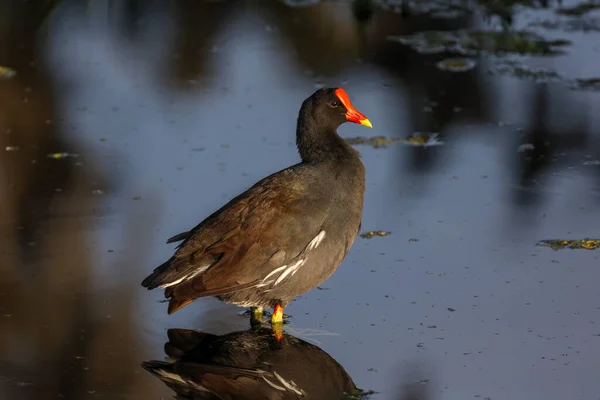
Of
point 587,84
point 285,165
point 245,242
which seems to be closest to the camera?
point 245,242

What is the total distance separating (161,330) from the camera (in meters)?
5.84

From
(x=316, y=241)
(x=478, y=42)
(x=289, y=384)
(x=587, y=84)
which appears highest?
(x=478, y=42)

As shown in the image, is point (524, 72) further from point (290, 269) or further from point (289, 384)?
point (289, 384)

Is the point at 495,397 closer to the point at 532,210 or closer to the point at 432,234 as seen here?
the point at 432,234

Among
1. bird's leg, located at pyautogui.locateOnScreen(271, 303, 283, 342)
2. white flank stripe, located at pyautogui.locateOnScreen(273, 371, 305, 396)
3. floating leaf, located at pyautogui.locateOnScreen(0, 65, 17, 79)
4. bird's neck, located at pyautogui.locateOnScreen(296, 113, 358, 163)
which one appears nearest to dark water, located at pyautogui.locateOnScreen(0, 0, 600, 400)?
bird's leg, located at pyautogui.locateOnScreen(271, 303, 283, 342)

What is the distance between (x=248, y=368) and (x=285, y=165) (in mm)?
2805

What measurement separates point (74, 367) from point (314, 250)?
1.27 m

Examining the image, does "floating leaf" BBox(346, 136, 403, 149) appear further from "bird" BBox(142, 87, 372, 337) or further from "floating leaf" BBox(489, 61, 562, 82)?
"bird" BBox(142, 87, 372, 337)

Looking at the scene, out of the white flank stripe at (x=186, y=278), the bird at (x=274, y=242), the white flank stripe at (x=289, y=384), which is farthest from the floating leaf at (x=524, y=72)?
the white flank stripe at (x=289, y=384)

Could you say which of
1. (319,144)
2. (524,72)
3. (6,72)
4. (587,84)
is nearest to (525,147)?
(587,84)

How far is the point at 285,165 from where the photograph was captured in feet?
26.4

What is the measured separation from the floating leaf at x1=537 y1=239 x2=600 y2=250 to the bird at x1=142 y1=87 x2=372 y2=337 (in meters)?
1.39

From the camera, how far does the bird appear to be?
5586mm

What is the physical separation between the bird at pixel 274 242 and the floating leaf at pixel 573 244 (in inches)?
54.8
